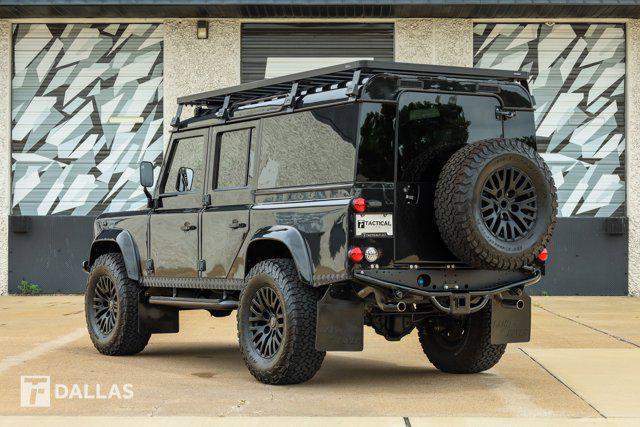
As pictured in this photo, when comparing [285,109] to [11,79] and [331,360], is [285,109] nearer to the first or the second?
[331,360]

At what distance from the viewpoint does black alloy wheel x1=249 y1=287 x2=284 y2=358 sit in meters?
8.52

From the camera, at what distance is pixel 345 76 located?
8555 mm

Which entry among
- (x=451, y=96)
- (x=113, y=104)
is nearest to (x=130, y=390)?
(x=451, y=96)

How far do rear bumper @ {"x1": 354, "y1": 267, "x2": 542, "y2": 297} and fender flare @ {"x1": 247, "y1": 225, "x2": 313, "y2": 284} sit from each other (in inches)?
18.0

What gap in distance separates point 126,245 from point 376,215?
3688mm

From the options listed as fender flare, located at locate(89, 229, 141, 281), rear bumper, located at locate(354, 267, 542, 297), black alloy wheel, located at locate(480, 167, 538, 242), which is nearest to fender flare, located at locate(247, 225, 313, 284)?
rear bumper, located at locate(354, 267, 542, 297)

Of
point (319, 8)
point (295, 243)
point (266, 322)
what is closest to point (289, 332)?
point (266, 322)

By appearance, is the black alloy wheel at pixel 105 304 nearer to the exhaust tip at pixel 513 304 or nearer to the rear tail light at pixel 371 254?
the rear tail light at pixel 371 254

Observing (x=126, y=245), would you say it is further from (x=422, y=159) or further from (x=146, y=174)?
(x=422, y=159)

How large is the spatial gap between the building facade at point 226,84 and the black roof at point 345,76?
9.76m

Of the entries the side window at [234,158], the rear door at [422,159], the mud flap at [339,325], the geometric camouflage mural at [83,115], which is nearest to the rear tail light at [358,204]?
the rear door at [422,159]

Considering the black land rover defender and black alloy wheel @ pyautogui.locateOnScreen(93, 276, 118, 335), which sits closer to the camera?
the black land rover defender

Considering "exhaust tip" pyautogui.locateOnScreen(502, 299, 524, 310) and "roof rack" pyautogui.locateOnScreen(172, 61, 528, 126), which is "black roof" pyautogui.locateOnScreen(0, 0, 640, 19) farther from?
"exhaust tip" pyautogui.locateOnScreen(502, 299, 524, 310)

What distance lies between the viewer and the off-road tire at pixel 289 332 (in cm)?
818
